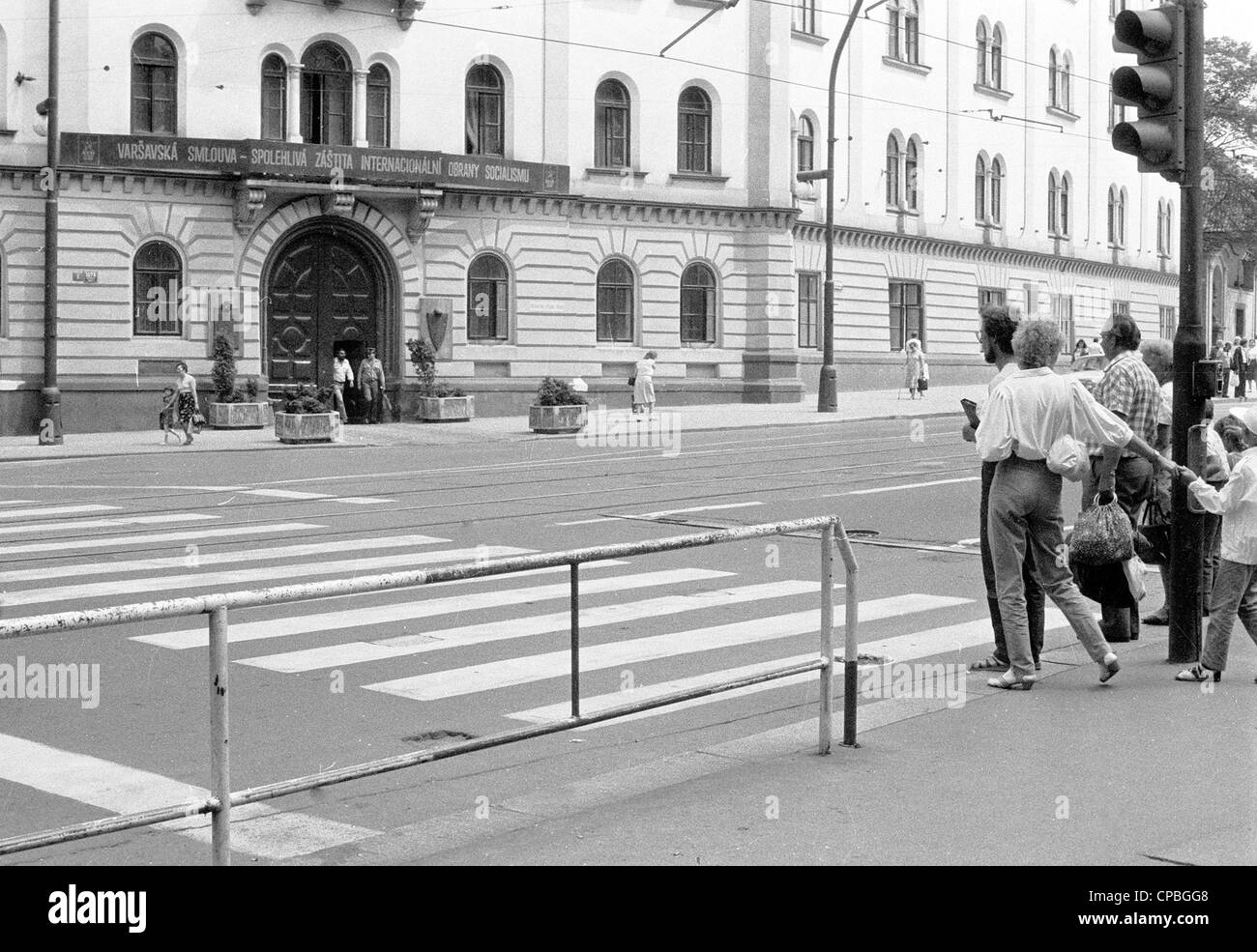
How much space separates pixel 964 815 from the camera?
19.8 feet

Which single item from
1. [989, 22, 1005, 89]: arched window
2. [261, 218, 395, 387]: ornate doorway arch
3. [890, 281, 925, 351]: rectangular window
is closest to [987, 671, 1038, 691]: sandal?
[261, 218, 395, 387]: ornate doorway arch

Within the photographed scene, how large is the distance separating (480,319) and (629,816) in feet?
108

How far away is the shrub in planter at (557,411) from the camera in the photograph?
3184cm

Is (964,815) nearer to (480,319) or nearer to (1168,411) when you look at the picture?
(1168,411)

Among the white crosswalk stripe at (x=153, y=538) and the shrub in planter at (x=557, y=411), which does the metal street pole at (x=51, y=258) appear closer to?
the shrub in planter at (x=557, y=411)

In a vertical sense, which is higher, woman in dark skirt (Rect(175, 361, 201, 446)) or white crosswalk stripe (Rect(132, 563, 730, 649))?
woman in dark skirt (Rect(175, 361, 201, 446))

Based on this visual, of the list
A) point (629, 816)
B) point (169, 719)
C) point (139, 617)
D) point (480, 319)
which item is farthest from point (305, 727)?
point (480, 319)

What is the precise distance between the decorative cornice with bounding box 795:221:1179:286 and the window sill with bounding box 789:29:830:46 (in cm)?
497

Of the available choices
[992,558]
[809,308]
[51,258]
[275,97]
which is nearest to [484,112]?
[275,97]

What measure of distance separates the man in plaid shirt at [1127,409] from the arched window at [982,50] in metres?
45.6

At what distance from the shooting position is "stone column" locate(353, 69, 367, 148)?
36.3 m

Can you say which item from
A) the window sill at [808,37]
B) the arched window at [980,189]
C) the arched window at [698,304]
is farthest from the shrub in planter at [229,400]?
the arched window at [980,189]

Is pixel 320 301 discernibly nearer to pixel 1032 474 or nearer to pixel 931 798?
pixel 1032 474

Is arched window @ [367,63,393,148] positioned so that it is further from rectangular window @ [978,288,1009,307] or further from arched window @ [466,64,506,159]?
rectangular window @ [978,288,1009,307]
